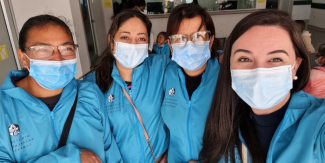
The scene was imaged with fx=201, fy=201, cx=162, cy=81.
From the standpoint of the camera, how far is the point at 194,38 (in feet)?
5.21

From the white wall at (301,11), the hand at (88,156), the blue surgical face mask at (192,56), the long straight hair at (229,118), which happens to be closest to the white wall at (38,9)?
the blue surgical face mask at (192,56)

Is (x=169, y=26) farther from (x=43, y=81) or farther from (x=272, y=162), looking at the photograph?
(x=272, y=162)

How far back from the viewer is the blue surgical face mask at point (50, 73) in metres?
1.26

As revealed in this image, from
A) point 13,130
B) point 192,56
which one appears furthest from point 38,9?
point 192,56

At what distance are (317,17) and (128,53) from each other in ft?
34.2

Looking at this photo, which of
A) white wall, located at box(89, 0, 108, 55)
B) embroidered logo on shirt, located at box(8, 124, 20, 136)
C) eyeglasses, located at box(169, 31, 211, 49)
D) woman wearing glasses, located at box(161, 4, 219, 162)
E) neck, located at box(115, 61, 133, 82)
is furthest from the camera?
white wall, located at box(89, 0, 108, 55)

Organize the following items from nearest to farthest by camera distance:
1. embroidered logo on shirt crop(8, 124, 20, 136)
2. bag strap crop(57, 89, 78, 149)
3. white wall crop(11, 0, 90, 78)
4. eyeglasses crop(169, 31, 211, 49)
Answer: embroidered logo on shirt crop(8, 124, 20, 136) < bag strap crop(57, 89, 78, 149) < eyeglasses crop(169, 31, 211, 49) < white wall crop(11, 0, 90, 78)

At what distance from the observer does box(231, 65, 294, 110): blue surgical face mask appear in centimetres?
102

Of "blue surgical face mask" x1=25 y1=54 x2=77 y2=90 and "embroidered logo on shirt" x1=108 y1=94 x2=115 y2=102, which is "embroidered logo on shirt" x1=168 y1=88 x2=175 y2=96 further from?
"blue surgical face mask" x1=25 y1=54 x2=77 y2=90

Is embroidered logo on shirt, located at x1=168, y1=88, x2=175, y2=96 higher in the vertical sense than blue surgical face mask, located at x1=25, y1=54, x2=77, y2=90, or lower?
lower

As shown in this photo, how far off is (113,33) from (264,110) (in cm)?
131

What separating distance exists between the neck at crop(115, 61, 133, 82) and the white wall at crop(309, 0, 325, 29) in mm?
10032

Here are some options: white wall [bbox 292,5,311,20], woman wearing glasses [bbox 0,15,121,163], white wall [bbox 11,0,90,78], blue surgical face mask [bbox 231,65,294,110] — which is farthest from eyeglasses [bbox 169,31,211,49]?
white wall [bbox 292,5,311,20]

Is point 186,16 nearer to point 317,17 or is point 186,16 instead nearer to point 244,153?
point 244,153
